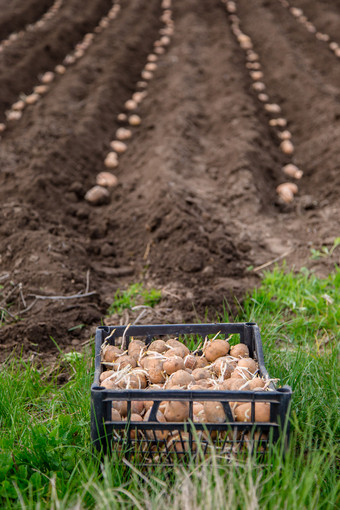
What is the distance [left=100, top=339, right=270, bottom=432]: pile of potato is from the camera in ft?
5.21

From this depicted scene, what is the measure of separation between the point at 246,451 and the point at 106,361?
25.1 inches

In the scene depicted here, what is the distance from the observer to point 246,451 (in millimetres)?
1538

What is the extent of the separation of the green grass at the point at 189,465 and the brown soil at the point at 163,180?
14.1 inches

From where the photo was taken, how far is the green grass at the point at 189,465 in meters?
1.40

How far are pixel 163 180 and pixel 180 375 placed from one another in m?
2.69

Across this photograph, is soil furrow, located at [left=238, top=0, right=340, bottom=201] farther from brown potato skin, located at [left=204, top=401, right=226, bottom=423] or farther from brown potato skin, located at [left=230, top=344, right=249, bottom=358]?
brown potato skin, located at [left=204, top=401, right=226, bottom=423]

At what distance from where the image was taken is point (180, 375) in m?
1.71

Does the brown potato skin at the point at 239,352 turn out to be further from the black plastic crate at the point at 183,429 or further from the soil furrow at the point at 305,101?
the soil furrow at the point at 305,101

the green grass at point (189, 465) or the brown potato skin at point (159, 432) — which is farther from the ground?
the brown potato skin at point (159, 432)

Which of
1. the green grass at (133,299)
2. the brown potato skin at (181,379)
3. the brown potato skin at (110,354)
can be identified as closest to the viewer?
the brown potato skin at (181,379)

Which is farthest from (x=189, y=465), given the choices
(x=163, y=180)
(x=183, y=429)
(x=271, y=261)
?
(x=163, y=180)

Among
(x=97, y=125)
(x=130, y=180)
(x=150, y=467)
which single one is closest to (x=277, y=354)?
(x=150, y=467)

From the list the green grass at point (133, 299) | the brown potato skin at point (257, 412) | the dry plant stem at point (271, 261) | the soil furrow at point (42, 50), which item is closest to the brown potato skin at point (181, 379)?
the brown potato skin at point (257, 412)

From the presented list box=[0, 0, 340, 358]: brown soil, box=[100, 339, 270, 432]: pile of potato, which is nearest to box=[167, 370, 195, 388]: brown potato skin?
box=[100, 339, 270, 432]: pile of potato
